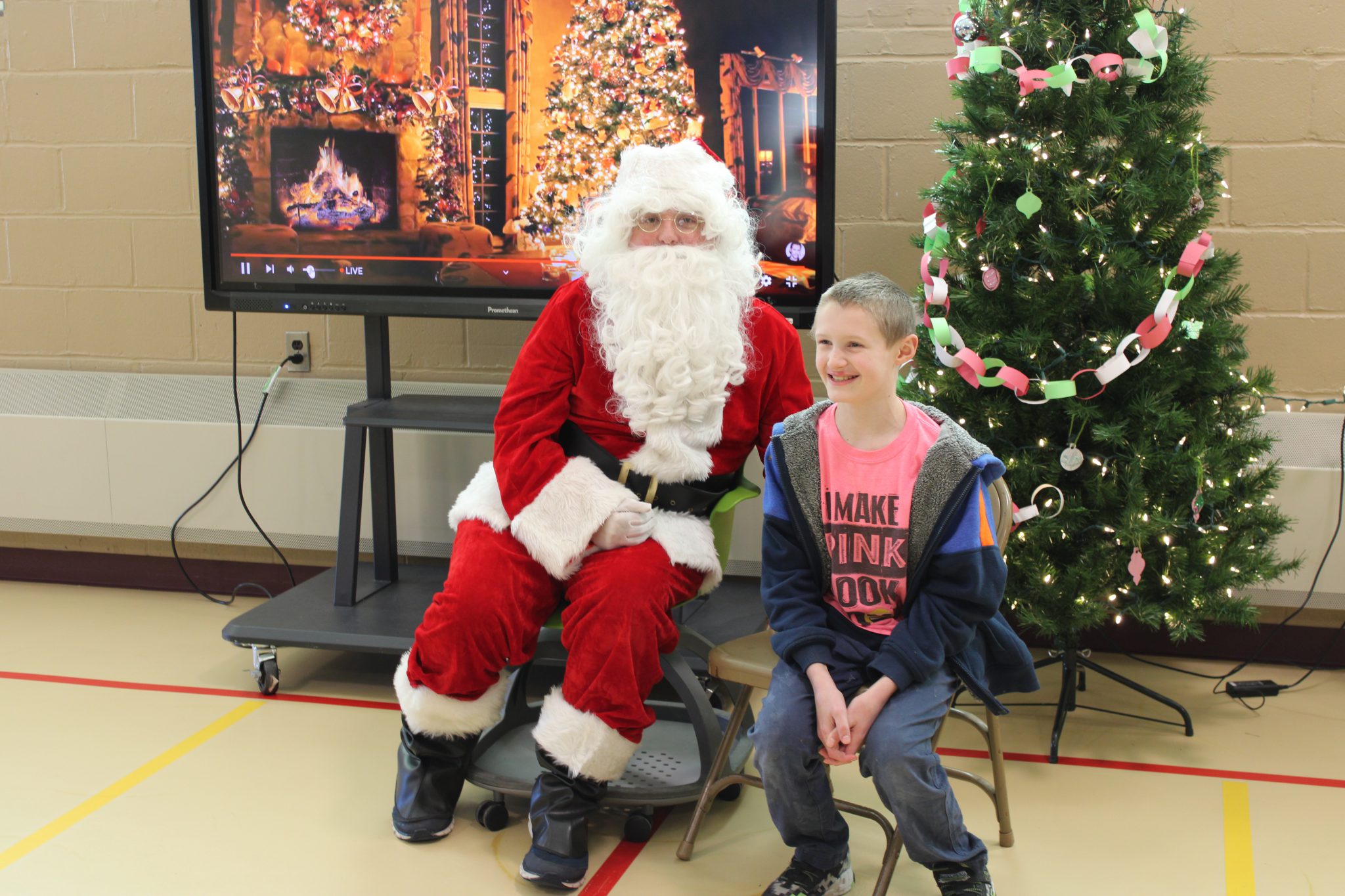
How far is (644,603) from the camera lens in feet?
7.13

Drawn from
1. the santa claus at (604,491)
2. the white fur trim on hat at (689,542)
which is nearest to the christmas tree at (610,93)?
the santa claus at (604,491)

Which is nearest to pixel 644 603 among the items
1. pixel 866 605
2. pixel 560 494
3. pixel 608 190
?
pixel 560 494

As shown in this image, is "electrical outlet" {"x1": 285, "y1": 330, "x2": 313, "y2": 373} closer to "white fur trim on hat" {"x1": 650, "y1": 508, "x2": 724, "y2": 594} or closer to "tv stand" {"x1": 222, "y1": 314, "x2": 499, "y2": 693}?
"tv stand" {"x1": 222, "y1": 314, "x2": 499, "y2": 693}

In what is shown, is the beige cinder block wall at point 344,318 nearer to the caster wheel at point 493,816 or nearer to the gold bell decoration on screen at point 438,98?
the gold bell decoration on screen at point 438,98

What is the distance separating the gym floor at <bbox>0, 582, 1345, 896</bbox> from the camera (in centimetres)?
213

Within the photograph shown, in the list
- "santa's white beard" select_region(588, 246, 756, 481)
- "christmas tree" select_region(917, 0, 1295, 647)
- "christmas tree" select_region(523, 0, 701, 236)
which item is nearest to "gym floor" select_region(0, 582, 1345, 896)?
"christmas tree" select_region(917, 0, 1295, 647)

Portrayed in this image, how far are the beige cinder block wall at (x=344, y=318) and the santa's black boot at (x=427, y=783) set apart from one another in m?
1.56

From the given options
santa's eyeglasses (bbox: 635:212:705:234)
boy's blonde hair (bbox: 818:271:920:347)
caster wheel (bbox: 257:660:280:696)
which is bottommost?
caster wheel (bbox: 257:660:280:696)

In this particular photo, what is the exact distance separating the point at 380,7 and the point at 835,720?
216cm

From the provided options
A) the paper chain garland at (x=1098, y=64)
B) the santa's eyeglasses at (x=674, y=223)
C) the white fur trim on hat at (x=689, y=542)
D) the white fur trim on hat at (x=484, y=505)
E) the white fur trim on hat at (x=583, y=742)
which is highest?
the paper chain garland at (x=1098, y=64)

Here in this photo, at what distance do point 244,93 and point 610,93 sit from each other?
98cm

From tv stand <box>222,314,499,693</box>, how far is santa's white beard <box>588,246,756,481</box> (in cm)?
62

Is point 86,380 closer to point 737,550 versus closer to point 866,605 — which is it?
point 737,550

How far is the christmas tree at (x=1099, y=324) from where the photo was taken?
98.1 inches
